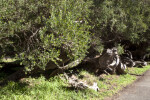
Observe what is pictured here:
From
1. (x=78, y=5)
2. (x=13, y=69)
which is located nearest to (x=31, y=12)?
(x=78, y=5)

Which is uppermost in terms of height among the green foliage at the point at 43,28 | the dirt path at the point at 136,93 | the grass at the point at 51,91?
the green foliage at the point at 43,28

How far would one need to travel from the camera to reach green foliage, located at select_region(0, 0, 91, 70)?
15.6 ft

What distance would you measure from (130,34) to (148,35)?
3.51 meters

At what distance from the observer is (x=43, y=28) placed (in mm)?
4859

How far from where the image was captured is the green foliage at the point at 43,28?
187 inches

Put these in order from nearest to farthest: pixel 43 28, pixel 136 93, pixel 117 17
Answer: pixel 43 28 < pixel 136 93 < pixel 117 17

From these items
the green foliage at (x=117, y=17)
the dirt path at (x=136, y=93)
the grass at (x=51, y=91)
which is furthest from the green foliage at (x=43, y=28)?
the dirt path at (x=136, y=93)

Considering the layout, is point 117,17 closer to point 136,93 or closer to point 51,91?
point 136,93

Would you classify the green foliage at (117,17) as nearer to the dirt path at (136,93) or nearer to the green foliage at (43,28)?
the green foliage at (43,28)

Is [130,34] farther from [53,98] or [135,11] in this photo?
[53,98]

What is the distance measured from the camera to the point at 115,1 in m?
9.33

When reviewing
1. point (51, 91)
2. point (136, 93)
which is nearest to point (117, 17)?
point (136, 93)

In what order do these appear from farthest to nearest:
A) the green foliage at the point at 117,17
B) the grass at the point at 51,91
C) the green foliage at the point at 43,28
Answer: the green foliage at the point at 117,17, the grass at the point at 51,91, the green foliage at the point at 43,28

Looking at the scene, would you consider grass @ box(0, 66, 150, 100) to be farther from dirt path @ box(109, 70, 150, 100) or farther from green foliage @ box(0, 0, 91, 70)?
green foliage @ box(0, 0, 91, 70)
